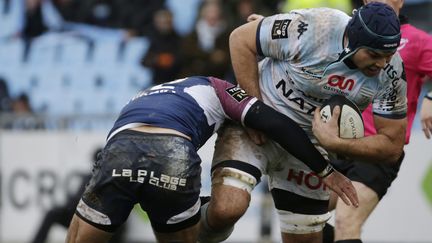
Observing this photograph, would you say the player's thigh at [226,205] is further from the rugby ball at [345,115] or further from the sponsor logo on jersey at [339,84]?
the sponsor logo on jersey at [339,84]

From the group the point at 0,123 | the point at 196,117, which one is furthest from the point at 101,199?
the point at 0,123

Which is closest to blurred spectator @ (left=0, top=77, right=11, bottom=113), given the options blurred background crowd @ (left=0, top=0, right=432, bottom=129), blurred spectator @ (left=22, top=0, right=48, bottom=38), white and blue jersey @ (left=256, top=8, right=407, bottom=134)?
blurred background crowd @ (left=0, top=0, right=432, bottom=129)

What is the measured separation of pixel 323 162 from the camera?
662cm

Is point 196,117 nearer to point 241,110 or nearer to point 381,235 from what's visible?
point 241,110

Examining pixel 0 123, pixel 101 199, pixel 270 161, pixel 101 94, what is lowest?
pixel 101 94

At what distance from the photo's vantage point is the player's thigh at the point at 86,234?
613 cm

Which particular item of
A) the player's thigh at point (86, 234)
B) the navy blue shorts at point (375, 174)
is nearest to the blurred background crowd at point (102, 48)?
the navy blue shorts at point (375, 174)

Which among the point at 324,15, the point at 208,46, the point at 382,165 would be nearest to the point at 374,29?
the point at 324,15

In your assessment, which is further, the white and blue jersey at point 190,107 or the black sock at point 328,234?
the black sock at point 328,234

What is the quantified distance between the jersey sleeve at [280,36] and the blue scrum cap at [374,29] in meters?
0.36

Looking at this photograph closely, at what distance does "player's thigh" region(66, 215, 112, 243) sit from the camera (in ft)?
20.1

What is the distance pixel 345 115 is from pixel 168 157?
43.0 inches

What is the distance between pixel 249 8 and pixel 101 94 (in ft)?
7.70

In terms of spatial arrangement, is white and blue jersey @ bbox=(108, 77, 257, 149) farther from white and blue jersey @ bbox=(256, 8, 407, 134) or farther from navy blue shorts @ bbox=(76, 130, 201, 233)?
white and blue jersey @ bbox=(256, 8, 407, 134)
